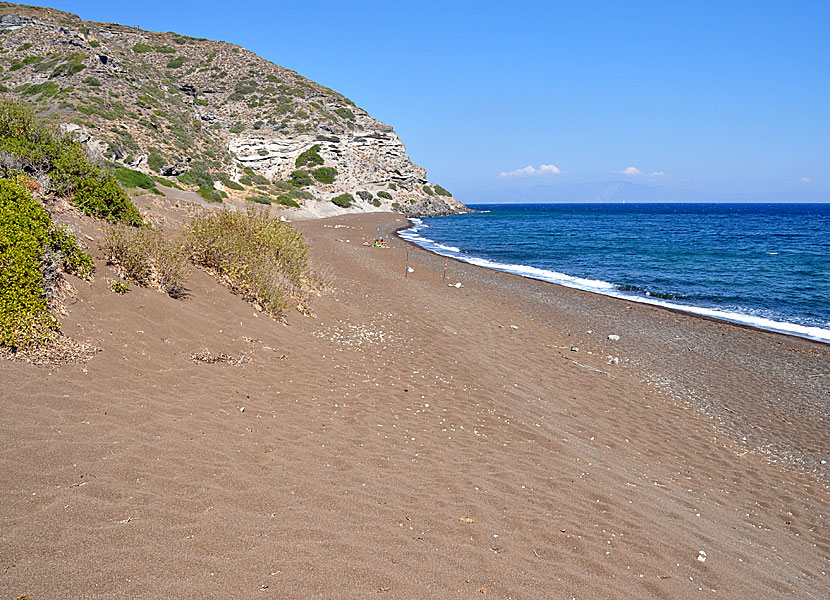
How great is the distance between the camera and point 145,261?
8930mm

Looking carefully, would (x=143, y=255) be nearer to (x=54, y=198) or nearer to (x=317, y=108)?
(x=54, y=198)

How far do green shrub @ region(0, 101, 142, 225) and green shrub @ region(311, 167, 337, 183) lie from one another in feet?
154

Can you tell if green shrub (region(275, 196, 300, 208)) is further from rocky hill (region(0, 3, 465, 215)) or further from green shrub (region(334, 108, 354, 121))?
green shrub (region(334, 108, 354, 121))

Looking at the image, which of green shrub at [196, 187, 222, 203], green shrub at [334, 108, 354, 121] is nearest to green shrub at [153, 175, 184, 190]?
green shrub at [196, 187, 222, 203]

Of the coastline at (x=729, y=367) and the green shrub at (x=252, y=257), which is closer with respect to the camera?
the coastline at (x=729, y=367)

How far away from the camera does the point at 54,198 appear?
10.6 metres

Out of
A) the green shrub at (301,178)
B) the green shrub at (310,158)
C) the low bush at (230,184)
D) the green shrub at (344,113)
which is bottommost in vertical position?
the low bush at (230,184)

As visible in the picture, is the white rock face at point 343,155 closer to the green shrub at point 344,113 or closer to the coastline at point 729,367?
the green shrub at point 344,113

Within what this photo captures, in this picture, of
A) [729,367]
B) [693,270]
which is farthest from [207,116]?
[729,367]

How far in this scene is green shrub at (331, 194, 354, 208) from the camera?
183ft

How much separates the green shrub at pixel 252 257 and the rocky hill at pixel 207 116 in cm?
903

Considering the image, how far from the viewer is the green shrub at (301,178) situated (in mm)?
55400

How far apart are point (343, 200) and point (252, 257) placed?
154ft

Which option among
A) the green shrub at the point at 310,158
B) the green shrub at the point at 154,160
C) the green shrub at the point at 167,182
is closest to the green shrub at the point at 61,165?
the green shrub at the point at 167,182
